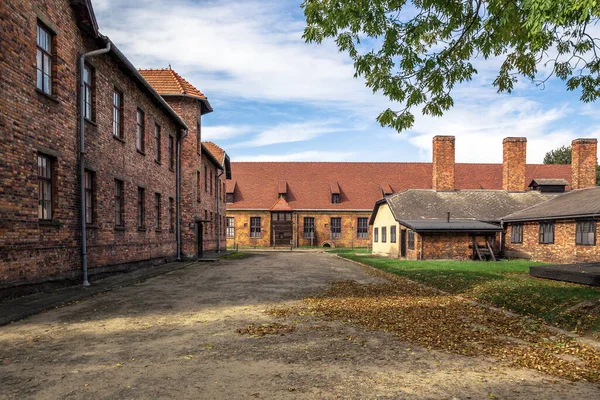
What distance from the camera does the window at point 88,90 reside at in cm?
1272

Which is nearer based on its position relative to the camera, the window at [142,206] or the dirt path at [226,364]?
the dirt path at [226,364]

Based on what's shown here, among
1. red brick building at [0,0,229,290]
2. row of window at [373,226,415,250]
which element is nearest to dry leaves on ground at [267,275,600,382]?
red brick building at [0,0,229,290]

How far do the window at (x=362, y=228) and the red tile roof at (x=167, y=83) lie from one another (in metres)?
23.8

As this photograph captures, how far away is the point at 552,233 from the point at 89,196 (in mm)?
21020

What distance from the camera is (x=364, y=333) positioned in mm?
6219

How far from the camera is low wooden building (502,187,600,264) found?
19469mm

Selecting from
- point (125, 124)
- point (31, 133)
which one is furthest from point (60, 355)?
point (125, 124)

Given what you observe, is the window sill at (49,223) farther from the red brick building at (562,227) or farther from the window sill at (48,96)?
the red brick building at (562,227)

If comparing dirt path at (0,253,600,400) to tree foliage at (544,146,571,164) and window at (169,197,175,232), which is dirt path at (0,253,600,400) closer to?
window at (169,197,175,232)

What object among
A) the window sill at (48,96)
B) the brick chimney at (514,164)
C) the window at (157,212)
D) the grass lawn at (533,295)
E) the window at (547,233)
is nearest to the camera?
the grass lawn at (533,295)

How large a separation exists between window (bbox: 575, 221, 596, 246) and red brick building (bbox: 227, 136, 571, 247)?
23.2 meters

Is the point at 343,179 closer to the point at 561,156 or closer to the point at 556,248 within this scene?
the point at 556,248

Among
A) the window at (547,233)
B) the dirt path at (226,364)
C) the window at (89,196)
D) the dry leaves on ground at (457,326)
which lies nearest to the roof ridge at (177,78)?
the window at (89,196)

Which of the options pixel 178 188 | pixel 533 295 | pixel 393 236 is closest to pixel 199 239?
pixel 178 188
